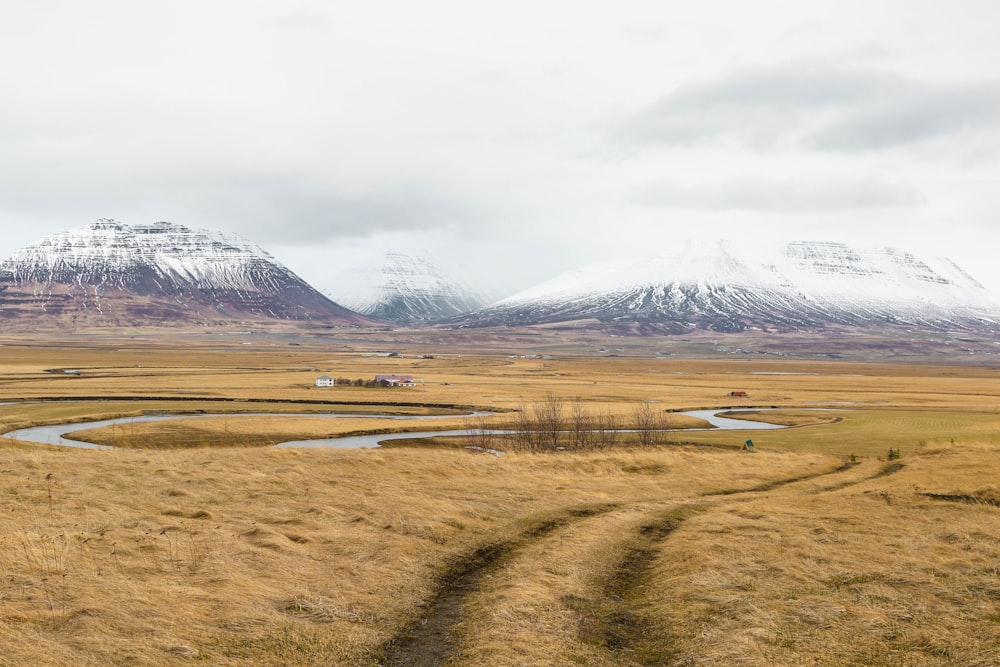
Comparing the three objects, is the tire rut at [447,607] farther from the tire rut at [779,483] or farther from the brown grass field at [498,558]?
the tire rut at [779,483]

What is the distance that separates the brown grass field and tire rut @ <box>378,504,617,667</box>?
3.5 inches

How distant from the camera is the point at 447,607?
800 inches

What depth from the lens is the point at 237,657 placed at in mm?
16125

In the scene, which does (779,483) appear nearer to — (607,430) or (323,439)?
(607,430)

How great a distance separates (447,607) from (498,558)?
514 centimetres

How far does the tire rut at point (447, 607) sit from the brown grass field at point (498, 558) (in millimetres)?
88

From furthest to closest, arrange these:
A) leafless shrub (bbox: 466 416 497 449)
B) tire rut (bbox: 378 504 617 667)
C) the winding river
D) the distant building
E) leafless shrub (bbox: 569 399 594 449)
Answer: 1. the distant building
2. leafless shrub (bbox: 569 399 594 449)
3. leafless shrub (bbox: 466 416 497 449)
4. the winding river
5. tire rut (bbox: 378 504 617 667)

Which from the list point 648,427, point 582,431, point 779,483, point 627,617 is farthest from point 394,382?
point 627,617

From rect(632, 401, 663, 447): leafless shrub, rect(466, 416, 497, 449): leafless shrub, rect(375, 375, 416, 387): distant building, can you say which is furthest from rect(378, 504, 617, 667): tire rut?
rect(375, 375, 416, 387): distant building

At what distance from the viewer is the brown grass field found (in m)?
17.0

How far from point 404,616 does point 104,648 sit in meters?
6.79

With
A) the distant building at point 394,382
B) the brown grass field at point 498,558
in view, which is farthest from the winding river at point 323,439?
the distant building at point 394,382

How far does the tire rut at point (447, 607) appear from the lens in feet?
55.4

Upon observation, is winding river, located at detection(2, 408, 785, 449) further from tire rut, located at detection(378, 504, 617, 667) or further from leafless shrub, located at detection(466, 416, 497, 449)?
tire rut, located at detection(378, 504, 617, 667)
